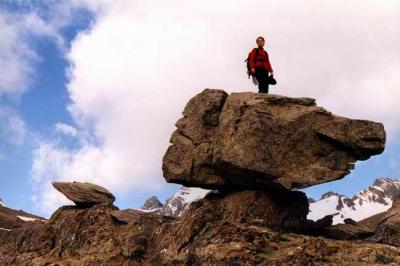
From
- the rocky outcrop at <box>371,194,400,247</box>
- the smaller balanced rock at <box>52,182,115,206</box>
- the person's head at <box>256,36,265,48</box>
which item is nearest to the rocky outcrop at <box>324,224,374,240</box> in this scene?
the rocky outcrop at <box>371,194,400,247</box>

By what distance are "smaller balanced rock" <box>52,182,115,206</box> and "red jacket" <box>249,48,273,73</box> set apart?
18.4 meters

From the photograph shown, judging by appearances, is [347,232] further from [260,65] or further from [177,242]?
[260,65]

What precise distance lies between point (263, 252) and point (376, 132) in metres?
13.0

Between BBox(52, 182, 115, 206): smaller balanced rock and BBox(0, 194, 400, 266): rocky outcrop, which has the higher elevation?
BBox(52, 182, 115, 206): smaller balanced rock

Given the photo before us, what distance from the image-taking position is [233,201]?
1412 inches

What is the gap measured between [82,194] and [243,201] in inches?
688

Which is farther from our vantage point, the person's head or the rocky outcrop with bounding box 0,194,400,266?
the person's head

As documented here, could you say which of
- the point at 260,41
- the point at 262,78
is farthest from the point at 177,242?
the point at 260,41

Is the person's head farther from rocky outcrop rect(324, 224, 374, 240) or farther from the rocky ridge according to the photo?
rocky outcrop rect(324, 224, 374, 240)

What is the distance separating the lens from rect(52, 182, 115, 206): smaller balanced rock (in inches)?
1766

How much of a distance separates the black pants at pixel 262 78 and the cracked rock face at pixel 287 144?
1807 millimetres

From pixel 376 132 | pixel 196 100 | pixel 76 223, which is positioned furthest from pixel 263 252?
pixel 76 223

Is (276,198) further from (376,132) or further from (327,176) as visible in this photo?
(376,132)

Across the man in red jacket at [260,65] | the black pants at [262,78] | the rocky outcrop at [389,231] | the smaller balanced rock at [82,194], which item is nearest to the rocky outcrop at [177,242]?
the smaller balanced rock at [82,194]
